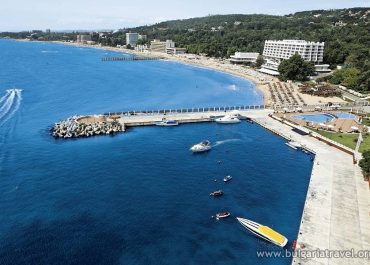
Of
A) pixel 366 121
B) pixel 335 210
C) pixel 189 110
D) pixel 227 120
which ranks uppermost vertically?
pixel 366 121

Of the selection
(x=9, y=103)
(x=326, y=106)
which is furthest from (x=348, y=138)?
(x=9, y=103)

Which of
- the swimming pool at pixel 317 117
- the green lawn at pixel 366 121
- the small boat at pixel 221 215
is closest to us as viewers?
the small boat at pixel 221 215

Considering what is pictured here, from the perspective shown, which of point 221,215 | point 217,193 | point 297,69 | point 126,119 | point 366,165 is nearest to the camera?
point 221,215

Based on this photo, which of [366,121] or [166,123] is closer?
[166,123]

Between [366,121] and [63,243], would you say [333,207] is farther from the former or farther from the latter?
[366,121]

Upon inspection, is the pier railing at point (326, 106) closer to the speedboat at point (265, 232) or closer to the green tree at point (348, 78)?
the green tree at point (348, 78)

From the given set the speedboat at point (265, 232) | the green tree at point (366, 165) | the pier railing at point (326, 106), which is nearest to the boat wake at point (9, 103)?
the speedboat at point (265, 232)
